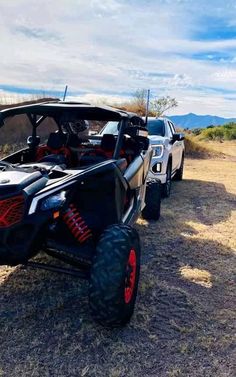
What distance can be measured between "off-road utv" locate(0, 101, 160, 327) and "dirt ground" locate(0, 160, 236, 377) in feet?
0.91

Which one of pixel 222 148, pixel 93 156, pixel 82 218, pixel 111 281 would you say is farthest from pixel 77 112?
pixel 222 148

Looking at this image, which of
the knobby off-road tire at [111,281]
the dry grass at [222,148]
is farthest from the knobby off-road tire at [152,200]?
the dry grass at [222,148]

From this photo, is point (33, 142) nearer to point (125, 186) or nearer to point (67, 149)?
point (67, 149)

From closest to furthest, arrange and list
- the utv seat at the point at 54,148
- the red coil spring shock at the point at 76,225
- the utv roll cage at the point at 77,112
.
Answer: the red coil spring shock at the point at 76,225
the utv roll cage at the point at 77,112
the utv seat at the point at 54,148

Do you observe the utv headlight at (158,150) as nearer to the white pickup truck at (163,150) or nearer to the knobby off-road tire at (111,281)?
the white pickup truck at (163,150)

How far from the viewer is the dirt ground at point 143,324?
2.98 metres

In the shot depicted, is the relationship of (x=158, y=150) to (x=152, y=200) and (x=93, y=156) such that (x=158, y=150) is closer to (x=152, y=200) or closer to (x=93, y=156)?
(x=152, y=200)

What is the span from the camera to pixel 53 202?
3174mm

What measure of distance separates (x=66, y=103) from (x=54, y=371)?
105 inches

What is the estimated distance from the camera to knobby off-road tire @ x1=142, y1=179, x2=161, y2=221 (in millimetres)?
6648

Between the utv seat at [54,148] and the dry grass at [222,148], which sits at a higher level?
the utv seat at [54,148]

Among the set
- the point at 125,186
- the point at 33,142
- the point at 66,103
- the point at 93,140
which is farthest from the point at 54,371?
the point at 93,140

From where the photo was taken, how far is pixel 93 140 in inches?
253

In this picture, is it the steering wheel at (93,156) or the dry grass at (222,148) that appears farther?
the dry grass at (222,148)
